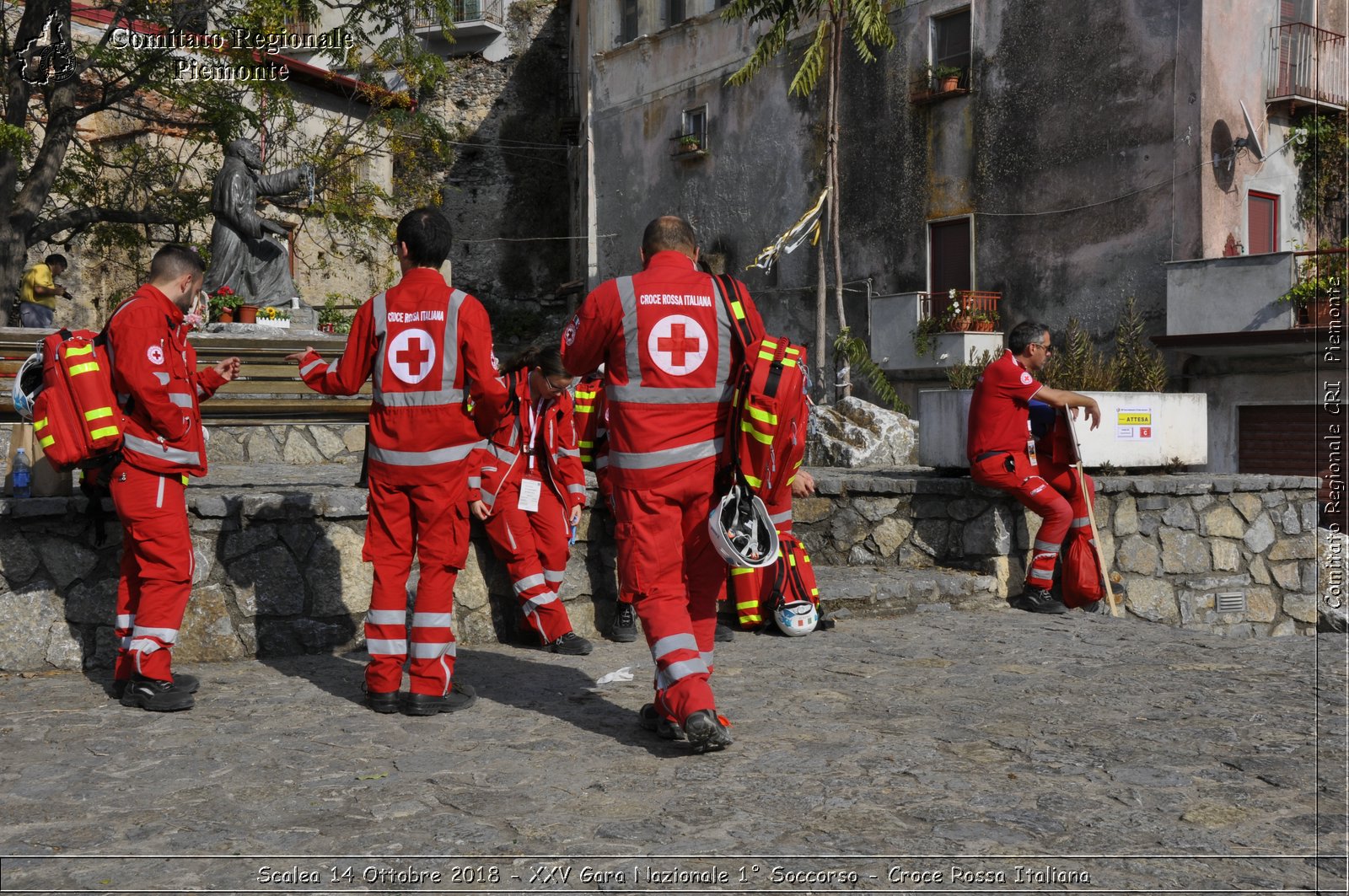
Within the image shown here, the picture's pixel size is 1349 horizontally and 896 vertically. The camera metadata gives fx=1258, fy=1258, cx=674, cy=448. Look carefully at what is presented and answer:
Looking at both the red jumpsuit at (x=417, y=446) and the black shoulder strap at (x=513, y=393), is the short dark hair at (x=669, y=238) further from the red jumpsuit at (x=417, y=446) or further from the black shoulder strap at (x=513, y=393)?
the black shoulder strap at (x=513, y=393)

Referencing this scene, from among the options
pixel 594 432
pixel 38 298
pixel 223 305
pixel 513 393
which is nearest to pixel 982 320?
pixel 223 305

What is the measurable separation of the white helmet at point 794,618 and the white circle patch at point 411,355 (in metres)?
2.75

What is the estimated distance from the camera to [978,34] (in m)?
21.5

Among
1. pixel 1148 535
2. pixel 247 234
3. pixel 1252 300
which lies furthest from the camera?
pixel 1252 300

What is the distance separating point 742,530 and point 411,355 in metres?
1.52

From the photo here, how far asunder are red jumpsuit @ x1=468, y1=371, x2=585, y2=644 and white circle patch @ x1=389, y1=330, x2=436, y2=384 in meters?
1.38

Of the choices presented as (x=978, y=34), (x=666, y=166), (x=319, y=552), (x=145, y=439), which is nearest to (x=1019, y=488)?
(x=319, y=552)

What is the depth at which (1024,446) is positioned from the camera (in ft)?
26.9

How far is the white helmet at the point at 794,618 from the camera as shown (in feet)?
22.7

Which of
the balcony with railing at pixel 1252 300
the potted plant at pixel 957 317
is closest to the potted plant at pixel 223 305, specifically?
the potted plant at pixel 957 317

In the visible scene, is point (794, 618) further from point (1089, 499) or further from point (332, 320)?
point (332, 320)

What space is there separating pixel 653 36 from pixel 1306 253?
53.3 ft

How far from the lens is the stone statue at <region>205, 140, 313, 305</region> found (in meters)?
14.2

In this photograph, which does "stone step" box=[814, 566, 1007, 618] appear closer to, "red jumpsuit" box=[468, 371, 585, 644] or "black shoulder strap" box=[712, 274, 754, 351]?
"red jumpsuit" box=[468, 371, 585, 644]
